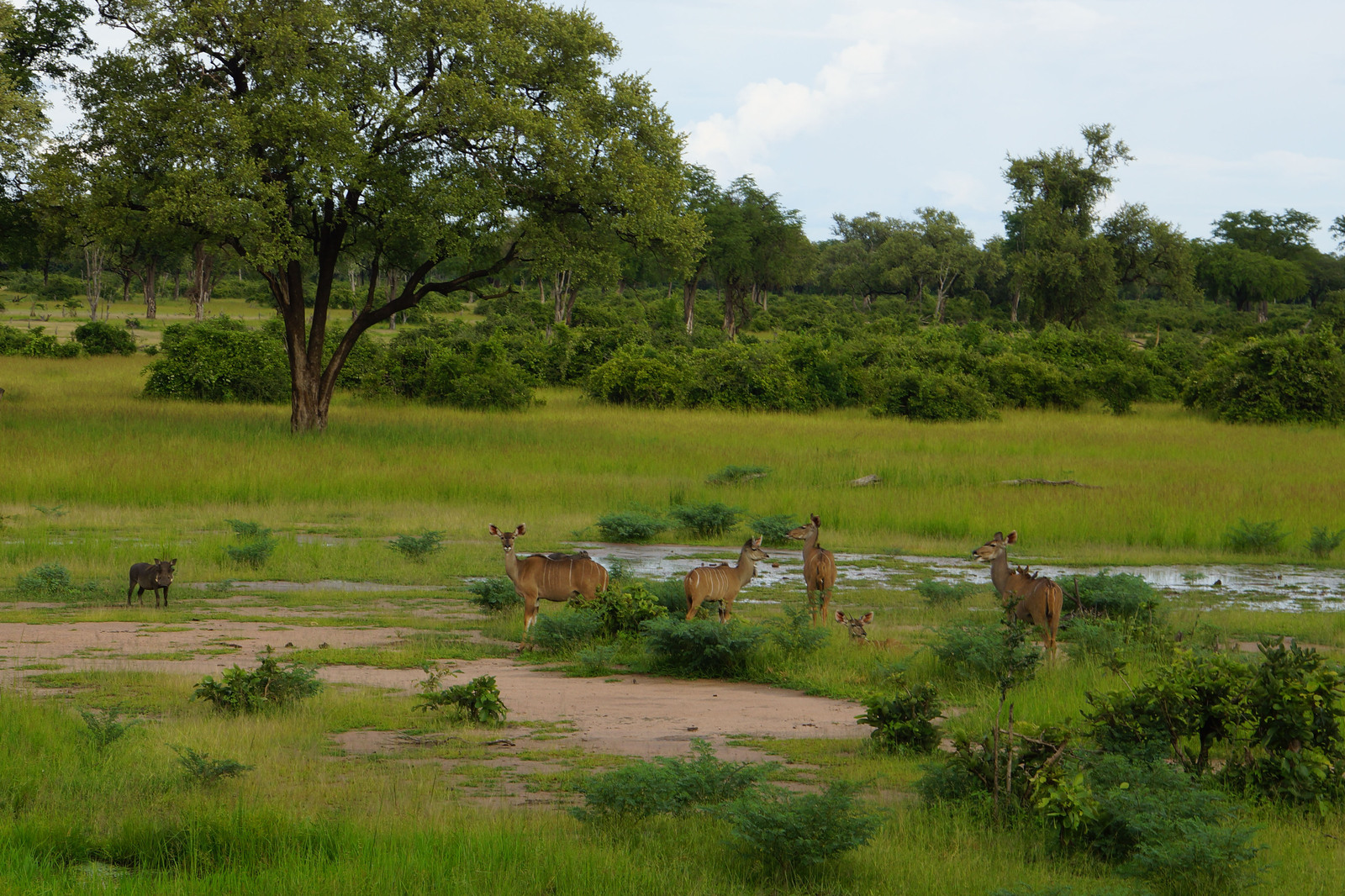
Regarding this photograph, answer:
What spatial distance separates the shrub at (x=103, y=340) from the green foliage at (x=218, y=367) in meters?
15.0

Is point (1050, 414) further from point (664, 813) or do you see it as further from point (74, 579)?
point (664, 813)

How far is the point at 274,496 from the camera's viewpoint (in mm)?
20578

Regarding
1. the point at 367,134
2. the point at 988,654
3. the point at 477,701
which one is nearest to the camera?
the point at 477,701

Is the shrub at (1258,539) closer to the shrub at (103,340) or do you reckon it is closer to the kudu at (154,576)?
the kudu at (154,576)

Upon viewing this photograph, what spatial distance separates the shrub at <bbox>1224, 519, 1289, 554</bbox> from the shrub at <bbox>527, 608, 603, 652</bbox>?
37.8 feet

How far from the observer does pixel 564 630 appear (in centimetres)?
1074

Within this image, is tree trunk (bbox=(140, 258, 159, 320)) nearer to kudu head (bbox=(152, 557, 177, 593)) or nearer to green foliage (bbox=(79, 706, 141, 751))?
kudu head (bbox=(152, 557, 177, 593))

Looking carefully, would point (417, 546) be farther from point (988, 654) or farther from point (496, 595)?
point (988, 654)

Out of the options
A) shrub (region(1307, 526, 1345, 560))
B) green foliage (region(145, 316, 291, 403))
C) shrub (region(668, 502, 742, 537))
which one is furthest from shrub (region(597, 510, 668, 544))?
green foliage (region(145, 316, 291, 403))

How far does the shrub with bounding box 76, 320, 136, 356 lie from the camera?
51.7 meters

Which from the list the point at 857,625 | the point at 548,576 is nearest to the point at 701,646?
the point at 857,625

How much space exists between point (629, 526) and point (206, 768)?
1155 centimetres

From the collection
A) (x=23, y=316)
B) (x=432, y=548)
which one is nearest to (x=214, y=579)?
(x=432, y=548)

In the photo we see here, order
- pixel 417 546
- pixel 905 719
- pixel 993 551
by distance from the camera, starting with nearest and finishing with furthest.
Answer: pixel 905 719, pixel 993 551, pixel 417 546
